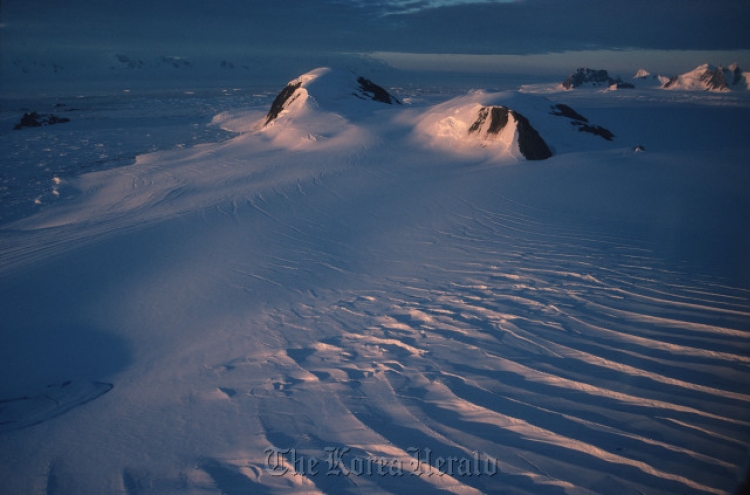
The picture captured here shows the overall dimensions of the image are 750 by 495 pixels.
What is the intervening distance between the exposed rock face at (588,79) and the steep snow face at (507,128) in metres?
43.2

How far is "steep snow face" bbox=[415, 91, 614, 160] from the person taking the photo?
1140cm

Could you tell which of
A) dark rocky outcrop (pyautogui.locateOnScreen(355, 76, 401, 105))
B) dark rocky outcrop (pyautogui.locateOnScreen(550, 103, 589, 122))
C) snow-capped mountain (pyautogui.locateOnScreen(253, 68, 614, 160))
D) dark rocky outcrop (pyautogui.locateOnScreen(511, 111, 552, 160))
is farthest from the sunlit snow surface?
dark rocky outcrop (pyautogui.locateOnScreen(355, 76, 401, 105))

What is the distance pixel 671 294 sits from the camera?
412 cm

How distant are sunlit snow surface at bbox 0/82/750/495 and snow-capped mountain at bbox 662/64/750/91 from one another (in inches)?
1484

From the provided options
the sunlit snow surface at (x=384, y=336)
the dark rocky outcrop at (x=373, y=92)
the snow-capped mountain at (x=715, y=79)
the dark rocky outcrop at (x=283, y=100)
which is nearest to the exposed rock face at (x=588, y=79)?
the snow-capped mountain at (x=715, y=79)

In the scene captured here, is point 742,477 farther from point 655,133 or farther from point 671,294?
point 655,133

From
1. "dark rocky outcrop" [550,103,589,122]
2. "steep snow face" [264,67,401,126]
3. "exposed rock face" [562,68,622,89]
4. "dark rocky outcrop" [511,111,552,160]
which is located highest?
"exposed rock face" [562,68,622,89]

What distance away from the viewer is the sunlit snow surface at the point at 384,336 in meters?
2.52

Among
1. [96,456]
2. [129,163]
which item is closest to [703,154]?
[96,456]

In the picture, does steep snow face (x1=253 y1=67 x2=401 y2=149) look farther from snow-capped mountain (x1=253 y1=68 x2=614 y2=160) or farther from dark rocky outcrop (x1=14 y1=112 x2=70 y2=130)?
dark rocky outcrop (x1=14 y1=112 x2=70 y2=130)

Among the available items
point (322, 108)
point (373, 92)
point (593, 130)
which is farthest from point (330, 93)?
point (593, 130)

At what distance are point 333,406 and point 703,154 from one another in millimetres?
13626

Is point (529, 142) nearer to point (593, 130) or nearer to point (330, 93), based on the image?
point (593, 130)

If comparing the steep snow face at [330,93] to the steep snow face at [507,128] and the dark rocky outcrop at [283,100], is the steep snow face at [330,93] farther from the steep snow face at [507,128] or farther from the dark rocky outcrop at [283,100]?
the steep snow face at [507,128]
